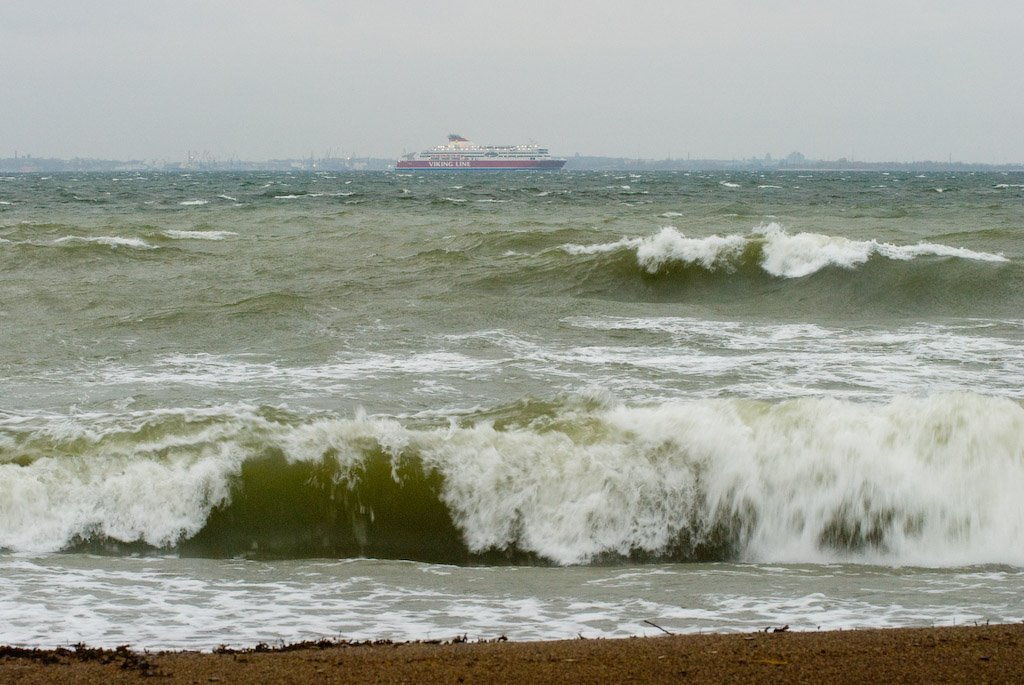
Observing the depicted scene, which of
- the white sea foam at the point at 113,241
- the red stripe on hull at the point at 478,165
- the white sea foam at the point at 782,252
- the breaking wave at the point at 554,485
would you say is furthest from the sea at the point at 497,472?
the red stripe on hull at the point at 478,165

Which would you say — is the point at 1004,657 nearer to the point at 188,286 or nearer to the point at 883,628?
the point at 883,628

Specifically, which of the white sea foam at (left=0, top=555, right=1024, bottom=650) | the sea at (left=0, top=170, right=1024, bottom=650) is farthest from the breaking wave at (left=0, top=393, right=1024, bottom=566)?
the white sea foam at (left=0, top=555, right=1024, bottom=650)

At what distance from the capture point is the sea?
17.6 ft

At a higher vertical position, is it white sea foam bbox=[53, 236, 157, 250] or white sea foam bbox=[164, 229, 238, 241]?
white sea foam bbox=[164, 229, 238, 241]

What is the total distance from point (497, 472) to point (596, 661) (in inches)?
141

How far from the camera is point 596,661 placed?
3982mm

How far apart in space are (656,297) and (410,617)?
13.1 m

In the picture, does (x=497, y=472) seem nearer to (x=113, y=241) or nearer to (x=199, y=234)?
(x=113, y=241)

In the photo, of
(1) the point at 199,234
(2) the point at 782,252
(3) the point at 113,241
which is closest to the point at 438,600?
(2) the point at 782,252

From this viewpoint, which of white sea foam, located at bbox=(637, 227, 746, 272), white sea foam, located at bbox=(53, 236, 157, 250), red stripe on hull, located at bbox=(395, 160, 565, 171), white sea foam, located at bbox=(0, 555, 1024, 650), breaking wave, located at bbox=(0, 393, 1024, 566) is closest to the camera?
white sea foam, located at bbox=(0, 555, 1024, 650)

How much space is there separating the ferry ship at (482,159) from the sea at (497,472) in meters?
138

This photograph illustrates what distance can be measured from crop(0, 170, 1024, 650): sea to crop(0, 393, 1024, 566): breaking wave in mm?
20

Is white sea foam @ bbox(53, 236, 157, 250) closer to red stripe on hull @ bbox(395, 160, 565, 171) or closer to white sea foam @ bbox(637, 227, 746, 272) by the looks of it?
white sea foam @ bbox(637, 227, 746, 272)

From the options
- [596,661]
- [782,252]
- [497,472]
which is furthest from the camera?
[782,252]
